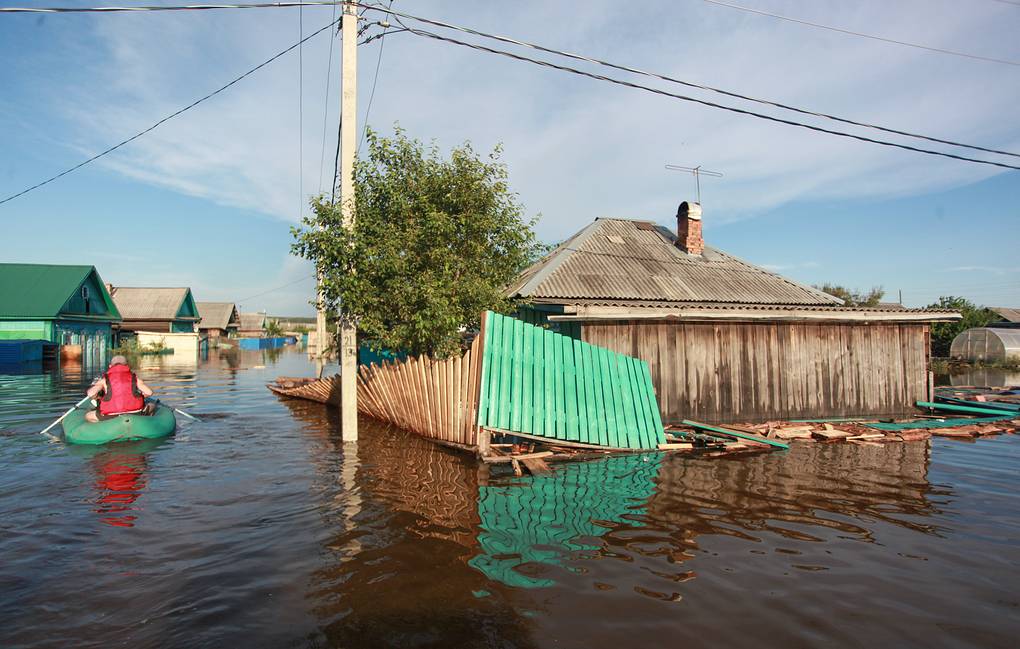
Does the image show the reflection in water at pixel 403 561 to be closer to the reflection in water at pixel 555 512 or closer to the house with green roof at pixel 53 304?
the reflection in water at pixel 555 512

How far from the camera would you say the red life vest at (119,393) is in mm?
10719

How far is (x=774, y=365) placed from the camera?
41.8 feet

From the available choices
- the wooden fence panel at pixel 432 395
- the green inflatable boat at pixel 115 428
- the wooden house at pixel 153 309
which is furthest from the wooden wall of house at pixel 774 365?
the wooden house at pixel 153 309

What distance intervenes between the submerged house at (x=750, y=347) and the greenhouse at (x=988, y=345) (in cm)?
2896

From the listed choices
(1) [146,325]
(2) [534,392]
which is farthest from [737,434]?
(1) [146,325]

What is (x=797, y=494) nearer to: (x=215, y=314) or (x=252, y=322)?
(x=215, y=314)

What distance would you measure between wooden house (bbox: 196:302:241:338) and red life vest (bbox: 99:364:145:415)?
54081mm

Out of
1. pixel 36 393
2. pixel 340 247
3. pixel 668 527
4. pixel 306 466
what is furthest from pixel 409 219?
pixel 36 393

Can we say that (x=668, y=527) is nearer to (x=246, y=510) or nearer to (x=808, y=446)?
(x=246, y=510)

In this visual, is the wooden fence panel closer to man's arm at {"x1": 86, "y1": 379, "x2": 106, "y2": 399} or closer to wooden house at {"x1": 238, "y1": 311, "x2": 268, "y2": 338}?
man's arm at {"x1": 86, "y1": 379, "x2": 106, "y2": 399}

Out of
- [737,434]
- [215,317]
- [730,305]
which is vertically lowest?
[737,434]

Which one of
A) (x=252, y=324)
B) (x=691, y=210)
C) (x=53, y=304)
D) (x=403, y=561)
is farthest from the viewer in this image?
(x=252, y=324)

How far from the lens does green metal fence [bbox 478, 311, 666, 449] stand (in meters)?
9.26

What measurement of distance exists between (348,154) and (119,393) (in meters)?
6.51
